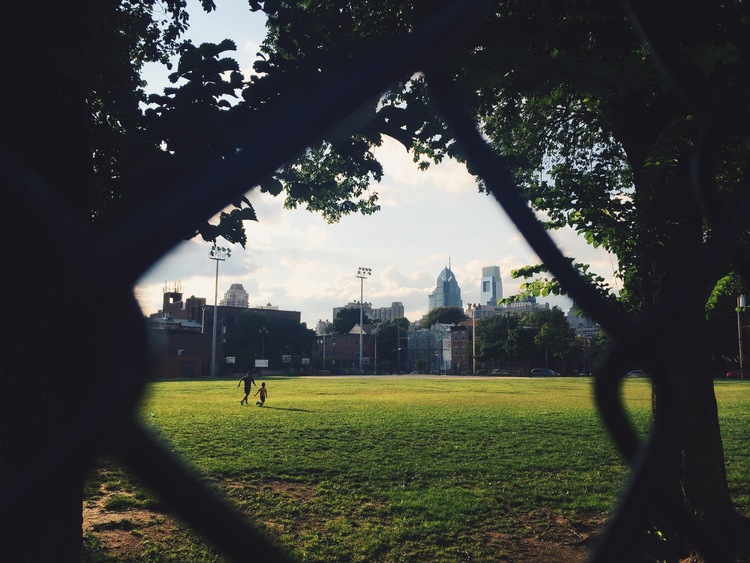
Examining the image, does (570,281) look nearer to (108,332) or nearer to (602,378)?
(602,378)

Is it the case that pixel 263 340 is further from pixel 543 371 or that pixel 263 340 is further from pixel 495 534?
pixel 495 534

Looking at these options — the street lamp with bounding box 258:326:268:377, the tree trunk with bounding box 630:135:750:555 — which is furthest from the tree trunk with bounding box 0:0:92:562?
the street lamp with bounding box 258:326:268:377

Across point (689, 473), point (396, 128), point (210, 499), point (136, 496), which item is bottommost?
point (136, 496)

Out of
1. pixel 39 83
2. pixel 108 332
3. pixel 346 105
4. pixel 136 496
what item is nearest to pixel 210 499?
pixel 108 332

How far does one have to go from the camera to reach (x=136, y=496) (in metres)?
8.55

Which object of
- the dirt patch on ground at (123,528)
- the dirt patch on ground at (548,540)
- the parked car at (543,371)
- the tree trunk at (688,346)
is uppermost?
the tree trunk at (688,346)

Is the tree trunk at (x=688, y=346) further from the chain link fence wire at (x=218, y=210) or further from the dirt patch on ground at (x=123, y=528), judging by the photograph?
the dirt patch on ground at (x=123, y=528)

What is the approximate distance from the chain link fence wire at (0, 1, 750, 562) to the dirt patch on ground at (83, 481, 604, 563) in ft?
19.1

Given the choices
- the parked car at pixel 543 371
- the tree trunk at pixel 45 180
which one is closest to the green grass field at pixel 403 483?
the tree trunk at pixel 45 180

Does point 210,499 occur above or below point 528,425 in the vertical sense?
above

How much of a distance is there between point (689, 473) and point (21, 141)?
713 centimetres

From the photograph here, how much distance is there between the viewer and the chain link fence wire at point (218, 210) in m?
0.58

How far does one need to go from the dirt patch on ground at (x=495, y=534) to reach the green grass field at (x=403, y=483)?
0.09ft

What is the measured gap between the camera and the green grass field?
638 cm
